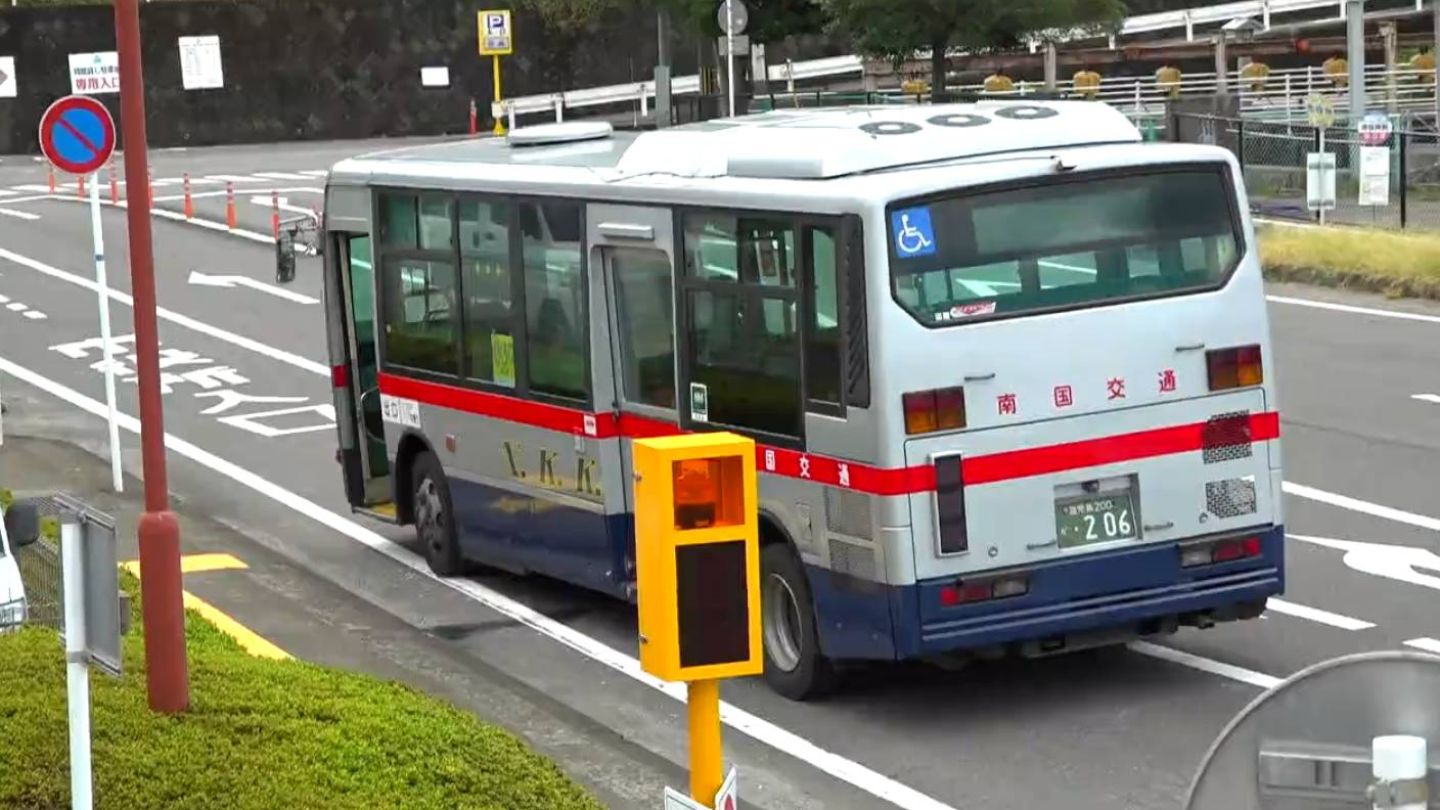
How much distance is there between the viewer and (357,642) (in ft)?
43.7

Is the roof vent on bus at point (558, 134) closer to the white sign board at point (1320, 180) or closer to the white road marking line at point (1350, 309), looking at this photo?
the white road marking line at point (1350, 309)

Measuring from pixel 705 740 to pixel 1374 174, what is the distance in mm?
23433

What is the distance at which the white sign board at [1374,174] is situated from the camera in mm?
28125

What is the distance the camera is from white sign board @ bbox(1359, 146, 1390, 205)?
28.1 metres

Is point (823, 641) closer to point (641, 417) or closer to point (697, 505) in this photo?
point (641, 417)

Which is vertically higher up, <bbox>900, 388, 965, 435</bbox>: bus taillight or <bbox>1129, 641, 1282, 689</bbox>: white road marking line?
<bbox>900, 388, 965, 435</bbox>: bus taillight

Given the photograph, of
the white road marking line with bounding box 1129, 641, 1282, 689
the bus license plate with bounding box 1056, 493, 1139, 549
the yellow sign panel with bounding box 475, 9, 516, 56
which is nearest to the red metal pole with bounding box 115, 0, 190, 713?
the bus license plate with bounding box 1056, 493, 1139, 549

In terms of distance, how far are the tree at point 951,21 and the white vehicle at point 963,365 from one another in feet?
93.4

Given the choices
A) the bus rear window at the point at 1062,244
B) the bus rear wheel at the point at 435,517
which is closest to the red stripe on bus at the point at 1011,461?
the bus rear window at the point at 1062,244

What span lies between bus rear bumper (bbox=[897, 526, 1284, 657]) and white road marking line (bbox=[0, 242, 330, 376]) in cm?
1225

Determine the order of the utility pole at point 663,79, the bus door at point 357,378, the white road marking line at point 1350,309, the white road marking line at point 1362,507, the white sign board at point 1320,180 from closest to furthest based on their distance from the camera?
the white road marking line at point 1362,507, the bus door at point 357,378, the white road marking line at point 1350,309, the white sign board at point 1320,180, the utility pole at point 663,79

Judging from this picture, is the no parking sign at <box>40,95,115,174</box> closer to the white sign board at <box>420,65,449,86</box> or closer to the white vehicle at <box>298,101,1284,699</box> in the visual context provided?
the white vehicle at <box>298,101,1284,699</box>

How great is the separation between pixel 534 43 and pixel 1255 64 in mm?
23040

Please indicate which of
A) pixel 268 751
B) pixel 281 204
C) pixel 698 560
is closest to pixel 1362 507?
pixel 268 751
